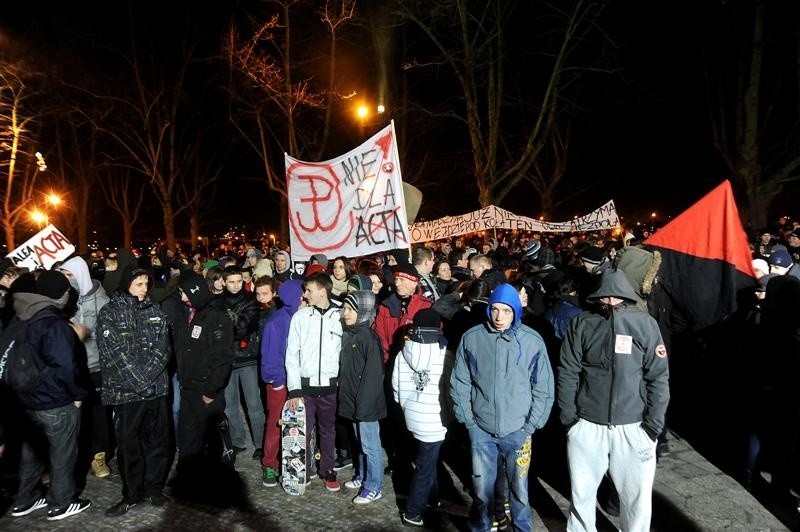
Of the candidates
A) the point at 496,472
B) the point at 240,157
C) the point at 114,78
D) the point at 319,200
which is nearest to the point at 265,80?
the point at 114,78

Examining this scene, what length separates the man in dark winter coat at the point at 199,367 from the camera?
5.13 metres

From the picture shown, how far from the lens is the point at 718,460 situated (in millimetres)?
5609

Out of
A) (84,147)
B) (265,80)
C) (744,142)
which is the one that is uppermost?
(84,147)

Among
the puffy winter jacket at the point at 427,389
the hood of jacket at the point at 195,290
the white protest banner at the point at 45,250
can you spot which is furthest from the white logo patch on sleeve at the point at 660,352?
the white protest banner at the point at 45,250

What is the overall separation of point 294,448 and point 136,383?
1539 millimetres

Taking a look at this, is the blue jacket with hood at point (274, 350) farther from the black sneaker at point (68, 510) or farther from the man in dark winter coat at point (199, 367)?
the black sneaker at point (68, 510)

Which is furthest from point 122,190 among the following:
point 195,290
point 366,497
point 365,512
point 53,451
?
point 365,512

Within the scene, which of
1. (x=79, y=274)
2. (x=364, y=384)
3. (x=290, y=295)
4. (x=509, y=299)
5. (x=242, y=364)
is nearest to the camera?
(x=509, y=299)

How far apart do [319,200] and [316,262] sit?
5.26 ft

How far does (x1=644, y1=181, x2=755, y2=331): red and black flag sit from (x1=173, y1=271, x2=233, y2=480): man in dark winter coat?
4.31m

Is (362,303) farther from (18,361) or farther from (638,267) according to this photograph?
(18,361)

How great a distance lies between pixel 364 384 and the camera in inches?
193

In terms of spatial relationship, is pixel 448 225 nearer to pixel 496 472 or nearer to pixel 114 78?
pixel 496 472

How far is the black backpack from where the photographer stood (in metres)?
4.59
